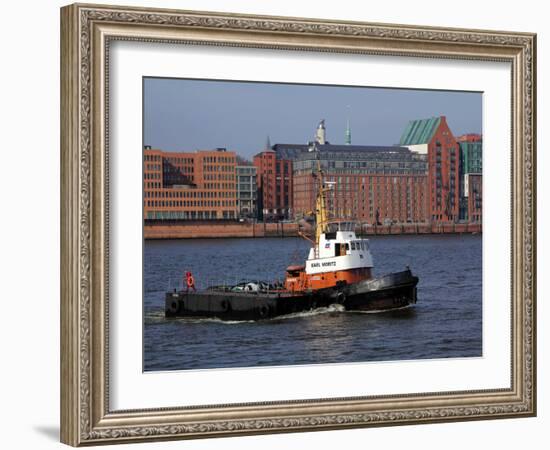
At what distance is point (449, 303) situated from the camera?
9.48 meters

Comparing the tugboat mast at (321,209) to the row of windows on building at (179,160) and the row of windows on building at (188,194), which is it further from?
the row of windows on building at (179,160)

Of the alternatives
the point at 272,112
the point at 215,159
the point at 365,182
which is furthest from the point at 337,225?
the point at 215,159

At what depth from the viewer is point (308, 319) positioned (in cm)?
907

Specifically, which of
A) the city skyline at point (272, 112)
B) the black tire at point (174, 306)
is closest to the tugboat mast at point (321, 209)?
the city skyline at point (272, 112)

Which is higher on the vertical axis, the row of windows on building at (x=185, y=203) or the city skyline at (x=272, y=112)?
the city skyline at (x=272, y=112)

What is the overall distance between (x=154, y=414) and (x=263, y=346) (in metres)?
0.90

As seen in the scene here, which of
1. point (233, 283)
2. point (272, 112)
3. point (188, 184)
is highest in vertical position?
point (272, 112)

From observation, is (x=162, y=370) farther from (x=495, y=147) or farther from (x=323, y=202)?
(x=495, y=147)

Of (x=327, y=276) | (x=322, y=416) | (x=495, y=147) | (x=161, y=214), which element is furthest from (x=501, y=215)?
(x=161, y=214)

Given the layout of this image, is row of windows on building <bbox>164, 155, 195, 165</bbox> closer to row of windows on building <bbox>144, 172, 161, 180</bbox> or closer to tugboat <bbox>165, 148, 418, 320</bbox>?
row of windows on building <bbox>144, 172, 161, 180</bbox>

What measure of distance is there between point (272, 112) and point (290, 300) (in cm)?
131

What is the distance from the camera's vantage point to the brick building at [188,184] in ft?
28.1

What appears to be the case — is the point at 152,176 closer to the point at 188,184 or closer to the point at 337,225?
the point at 188,184

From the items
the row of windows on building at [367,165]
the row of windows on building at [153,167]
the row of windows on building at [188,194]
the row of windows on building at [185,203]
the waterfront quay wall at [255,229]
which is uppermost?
the row of windows on building at [367,165]
